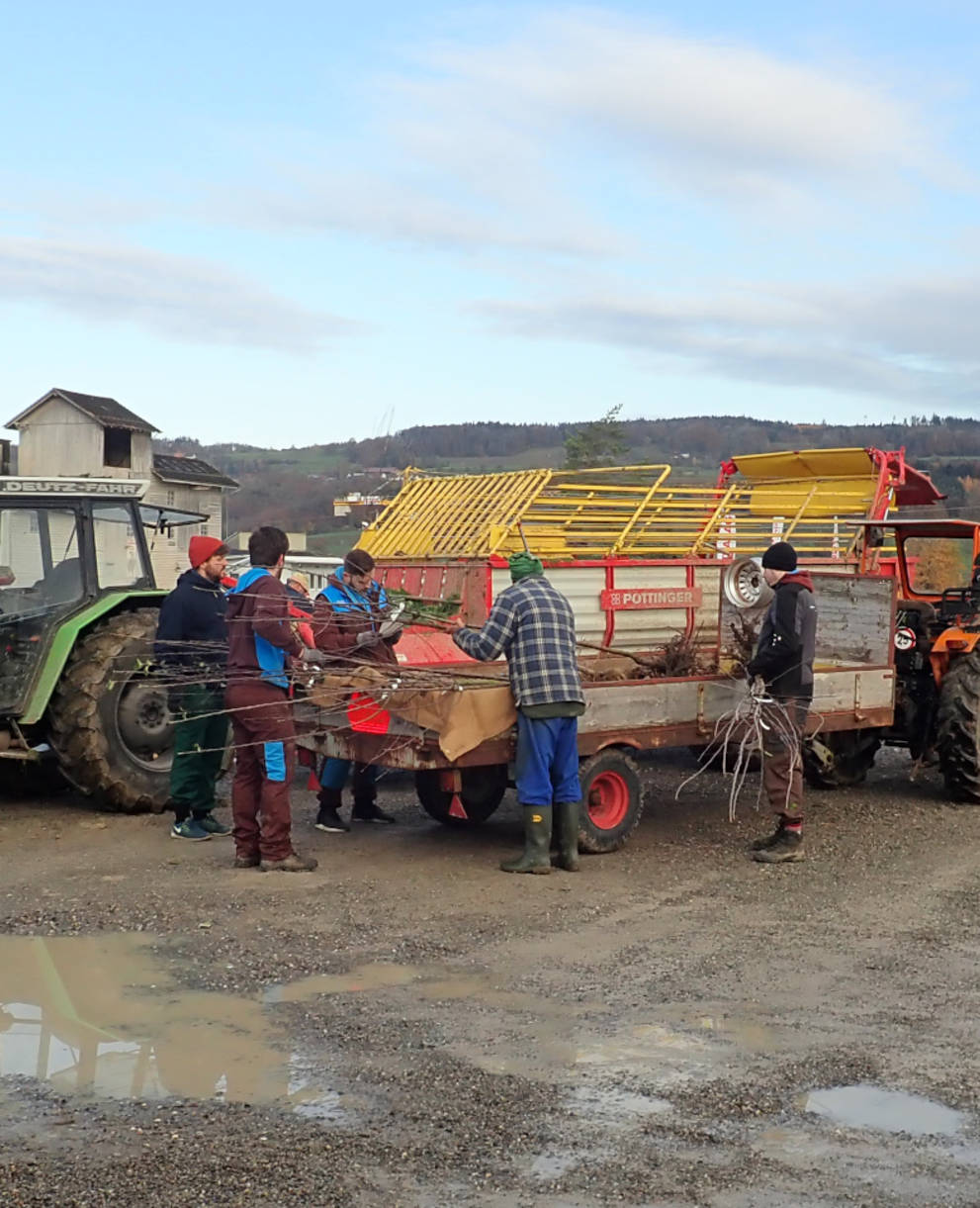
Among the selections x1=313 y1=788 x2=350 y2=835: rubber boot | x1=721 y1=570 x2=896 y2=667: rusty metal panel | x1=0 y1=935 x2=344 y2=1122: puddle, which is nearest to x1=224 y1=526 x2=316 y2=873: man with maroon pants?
x1=313 y1=788 x2=350 y2=835: rubber boot

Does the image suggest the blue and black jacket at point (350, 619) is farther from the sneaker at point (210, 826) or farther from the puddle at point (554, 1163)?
the puddle at point (554, 1163)

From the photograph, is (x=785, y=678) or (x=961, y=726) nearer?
(x=785, y=678)

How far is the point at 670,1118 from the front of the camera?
4504 millimetres

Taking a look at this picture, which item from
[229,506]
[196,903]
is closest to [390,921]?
[196,903]

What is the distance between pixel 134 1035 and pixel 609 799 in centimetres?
402

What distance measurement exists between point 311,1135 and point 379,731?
3947mm

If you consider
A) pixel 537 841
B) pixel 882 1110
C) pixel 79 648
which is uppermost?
pixel 79 648

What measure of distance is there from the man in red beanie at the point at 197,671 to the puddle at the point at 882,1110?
495cm

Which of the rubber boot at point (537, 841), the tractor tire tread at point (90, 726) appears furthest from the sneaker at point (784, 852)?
the tractor tire tread at point (90, 726)

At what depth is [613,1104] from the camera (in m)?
4.62

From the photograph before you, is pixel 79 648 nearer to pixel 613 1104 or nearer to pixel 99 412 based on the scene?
pixel 613 1104

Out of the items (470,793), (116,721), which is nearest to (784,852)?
(470,793)

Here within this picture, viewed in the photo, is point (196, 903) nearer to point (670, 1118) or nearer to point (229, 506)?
point (670, 1118)

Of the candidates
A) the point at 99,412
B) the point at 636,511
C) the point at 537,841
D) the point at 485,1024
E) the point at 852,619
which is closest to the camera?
the point at 485,1024
